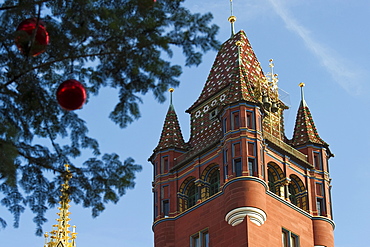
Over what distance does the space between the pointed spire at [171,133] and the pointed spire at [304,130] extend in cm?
615

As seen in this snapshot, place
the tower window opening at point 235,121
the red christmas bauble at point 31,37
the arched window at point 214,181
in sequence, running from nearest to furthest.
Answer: the red christmas bauble at point 31,37, the tower window opening at point 235,121, the arched window at point 214,181

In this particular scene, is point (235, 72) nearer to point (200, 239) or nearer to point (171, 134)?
point (171, 134)

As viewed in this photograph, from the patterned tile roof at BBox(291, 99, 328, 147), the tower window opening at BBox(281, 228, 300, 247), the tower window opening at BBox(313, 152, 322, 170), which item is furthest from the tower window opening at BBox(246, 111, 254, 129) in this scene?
the tower window opening at BBox(281, 228, 300, 247)

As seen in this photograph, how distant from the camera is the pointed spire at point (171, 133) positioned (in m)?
56.1

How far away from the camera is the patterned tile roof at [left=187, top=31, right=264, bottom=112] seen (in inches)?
2127

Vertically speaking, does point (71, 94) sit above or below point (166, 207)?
below

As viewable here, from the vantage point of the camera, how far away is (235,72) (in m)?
55.7

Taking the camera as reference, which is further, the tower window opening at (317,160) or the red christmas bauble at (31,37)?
the tower window opening at (317,160)

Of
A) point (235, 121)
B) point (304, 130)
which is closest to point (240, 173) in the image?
point (235, 121)

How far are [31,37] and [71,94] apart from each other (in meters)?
1.07

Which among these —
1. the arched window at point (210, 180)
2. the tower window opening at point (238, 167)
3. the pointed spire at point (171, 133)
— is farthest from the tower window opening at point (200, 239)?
the pointed spire at point (171, 133)

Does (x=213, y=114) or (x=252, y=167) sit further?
(x=213, y=114)

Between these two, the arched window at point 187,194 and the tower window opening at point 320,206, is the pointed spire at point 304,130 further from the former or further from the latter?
the arched window at point 187,194

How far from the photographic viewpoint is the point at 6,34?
669 inches
